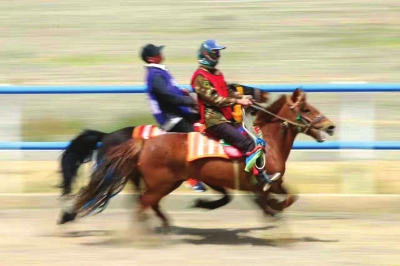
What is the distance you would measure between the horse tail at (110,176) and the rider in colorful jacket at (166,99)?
42 cm

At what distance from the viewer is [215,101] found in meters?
7.71

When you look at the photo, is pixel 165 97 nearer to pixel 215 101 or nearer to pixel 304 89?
pixel 215 101

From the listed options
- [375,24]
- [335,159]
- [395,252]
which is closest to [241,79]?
[375,24]

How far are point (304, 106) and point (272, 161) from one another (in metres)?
0.58

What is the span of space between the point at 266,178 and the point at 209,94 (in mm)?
912

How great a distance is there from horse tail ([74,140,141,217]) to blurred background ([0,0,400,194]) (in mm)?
1908

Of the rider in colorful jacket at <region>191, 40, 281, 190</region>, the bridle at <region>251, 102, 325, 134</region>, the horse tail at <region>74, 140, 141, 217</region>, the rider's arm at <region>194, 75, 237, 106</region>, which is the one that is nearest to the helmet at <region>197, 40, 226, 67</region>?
the rider in colorful jacket at <region>191, 40, 281, 190</region>

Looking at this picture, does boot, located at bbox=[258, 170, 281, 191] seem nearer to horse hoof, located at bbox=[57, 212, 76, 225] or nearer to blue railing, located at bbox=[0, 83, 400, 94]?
blue railing, located at bbox=[0, 83, 400, 94]

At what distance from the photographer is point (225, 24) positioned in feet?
58.2

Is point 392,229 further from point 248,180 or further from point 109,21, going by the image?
point 109,21

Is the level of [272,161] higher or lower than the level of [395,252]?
higher

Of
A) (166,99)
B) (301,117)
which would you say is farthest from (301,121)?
(166,99)

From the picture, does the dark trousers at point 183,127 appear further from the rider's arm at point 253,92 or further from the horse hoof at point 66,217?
the horse hoof at point 66,217

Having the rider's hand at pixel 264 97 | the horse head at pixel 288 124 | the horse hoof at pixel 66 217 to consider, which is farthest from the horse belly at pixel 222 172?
the horse hoof at pixel 66 217
